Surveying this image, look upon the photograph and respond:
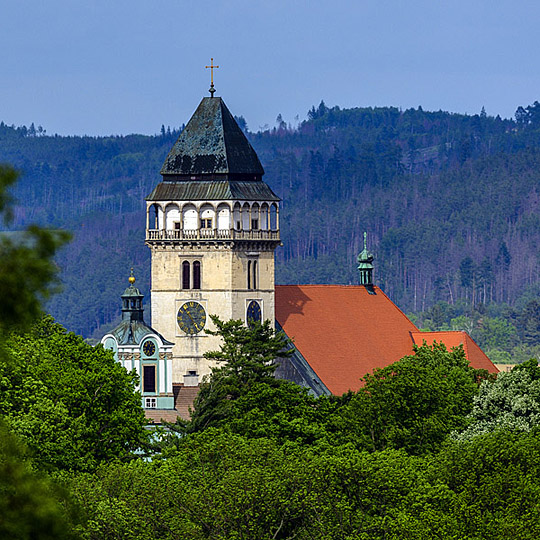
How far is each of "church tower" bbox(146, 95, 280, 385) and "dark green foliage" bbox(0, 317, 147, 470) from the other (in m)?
28.8

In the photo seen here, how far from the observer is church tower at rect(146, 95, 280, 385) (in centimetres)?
9869

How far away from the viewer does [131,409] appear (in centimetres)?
6450

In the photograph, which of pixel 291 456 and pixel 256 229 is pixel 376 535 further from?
pixel 256 229

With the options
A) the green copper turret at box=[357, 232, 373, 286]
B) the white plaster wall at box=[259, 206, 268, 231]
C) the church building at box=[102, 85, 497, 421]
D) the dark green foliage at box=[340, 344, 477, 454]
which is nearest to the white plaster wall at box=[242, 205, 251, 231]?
the church building at box=[102, 85, 497, 421]

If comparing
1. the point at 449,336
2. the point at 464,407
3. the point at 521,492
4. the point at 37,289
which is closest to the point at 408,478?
the point at 521,492

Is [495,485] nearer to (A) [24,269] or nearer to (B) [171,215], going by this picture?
(A) [24,269]

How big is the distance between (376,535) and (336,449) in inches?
400

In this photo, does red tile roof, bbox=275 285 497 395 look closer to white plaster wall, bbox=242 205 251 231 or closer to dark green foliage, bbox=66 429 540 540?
white plaster wall, bbox=242 205 251 231

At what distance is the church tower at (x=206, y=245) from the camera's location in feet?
324

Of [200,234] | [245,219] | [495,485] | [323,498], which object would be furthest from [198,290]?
[495,485]

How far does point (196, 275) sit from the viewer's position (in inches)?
3890

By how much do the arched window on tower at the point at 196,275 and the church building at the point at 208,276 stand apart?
6 centimetres

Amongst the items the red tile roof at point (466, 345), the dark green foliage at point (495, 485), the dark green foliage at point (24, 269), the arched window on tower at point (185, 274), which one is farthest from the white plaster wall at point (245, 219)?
the dark green foliage at point (24, 269)

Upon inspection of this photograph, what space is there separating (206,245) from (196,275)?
1.76 m
